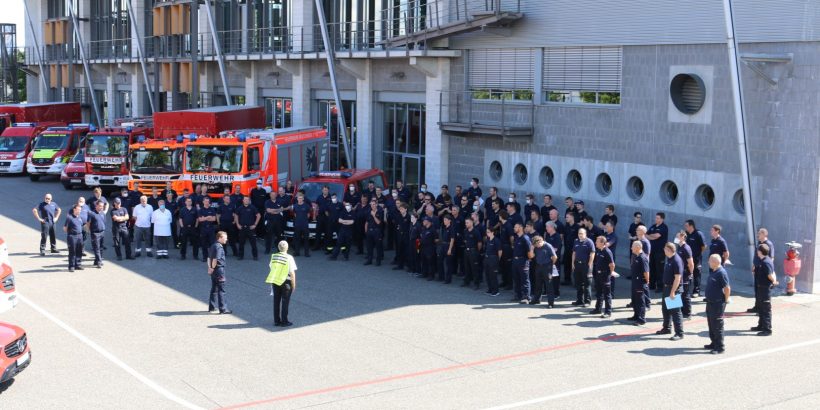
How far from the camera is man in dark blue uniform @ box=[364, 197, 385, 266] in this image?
69.9 ft

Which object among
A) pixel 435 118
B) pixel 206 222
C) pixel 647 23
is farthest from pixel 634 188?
pixel 206 222

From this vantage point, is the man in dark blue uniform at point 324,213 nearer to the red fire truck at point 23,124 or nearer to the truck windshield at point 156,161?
the truck windshield at point 156,161

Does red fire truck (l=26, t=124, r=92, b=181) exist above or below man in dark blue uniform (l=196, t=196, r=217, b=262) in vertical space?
above

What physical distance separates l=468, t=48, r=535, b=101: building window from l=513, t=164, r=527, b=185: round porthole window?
5.87ft

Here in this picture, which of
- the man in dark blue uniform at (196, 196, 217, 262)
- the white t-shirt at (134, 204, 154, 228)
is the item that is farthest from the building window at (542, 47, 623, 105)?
the white t-shirt at (134, 204, 154, 228)

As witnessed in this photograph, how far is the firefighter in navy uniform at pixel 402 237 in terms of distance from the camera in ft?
68.9

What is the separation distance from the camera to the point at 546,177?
82.1 ft

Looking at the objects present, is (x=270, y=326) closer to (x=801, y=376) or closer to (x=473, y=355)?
(x=473, y=355)

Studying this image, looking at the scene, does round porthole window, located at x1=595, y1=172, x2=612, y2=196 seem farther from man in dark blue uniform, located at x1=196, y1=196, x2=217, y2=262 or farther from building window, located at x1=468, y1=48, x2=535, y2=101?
man in dark blue uniform, located at x1=196, y1=196, x2=217, y2=262

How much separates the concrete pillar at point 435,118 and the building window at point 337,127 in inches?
213

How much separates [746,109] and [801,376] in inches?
309

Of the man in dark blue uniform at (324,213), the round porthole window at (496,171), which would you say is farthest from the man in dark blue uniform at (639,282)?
the round porthole window at (496,171)

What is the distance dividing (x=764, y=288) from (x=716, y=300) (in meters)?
1.75

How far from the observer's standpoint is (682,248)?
16.0 meters
